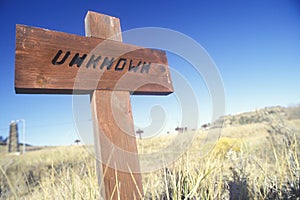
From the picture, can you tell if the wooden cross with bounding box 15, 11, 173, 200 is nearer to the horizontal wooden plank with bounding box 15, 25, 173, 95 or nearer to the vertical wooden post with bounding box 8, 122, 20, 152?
the horizontal wooden plank with bounding box 15, 25, 173, 95

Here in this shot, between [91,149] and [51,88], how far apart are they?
46 centimetres

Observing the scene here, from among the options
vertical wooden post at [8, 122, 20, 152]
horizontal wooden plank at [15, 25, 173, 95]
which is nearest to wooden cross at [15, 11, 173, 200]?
horizontal wooden plank at [15, 25, 173, 95]

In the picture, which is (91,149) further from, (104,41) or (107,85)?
(104,41)

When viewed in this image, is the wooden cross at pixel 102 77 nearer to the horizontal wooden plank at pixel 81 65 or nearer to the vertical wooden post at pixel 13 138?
the horizontal wooden plank at pixel 81 65

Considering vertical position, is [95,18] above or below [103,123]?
above

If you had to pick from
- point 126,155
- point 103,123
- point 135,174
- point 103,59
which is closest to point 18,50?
point 103,59

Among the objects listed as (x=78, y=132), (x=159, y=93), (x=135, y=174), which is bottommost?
(x=135, y=174)

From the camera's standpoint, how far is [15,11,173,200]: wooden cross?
104cm

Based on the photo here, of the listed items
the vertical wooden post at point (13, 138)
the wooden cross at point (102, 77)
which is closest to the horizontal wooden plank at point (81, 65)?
A: the wooden cross at point (102, 77)

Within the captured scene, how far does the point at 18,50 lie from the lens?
39.9 inches

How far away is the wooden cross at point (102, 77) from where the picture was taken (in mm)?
1045

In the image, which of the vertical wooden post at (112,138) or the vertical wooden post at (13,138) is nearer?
the vertical wooden post at (112,138)

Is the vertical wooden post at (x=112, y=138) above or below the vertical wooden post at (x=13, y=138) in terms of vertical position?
above

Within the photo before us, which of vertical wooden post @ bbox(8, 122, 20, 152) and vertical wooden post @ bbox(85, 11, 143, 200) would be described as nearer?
vertical wooden post @ bbox(85, 11, 143, 200)
